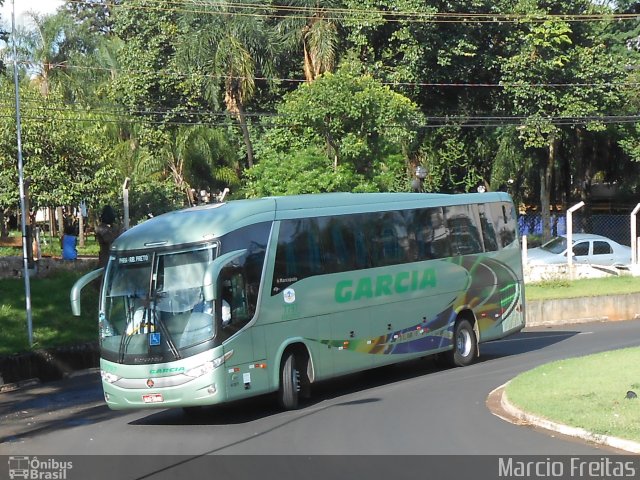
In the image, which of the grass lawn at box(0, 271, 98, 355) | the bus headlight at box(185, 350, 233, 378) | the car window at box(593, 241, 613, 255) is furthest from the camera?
the car window at box(593, 241, 613, 255)

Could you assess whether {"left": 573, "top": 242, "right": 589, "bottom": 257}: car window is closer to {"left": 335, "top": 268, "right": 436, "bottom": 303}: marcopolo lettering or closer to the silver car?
the silver car

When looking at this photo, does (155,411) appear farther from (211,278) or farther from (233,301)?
(211,278)

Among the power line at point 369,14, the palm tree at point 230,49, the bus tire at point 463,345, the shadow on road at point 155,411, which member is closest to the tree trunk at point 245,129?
the palm tree at point 230,49

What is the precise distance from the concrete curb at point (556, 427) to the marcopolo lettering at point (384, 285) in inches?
136

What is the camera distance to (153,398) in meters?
14.3

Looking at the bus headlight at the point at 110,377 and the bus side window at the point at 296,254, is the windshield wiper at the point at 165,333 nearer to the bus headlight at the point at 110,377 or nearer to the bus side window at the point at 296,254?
the bus headlight at the point at 110,377

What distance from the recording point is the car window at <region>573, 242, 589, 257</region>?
35.7 metres

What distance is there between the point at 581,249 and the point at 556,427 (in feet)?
81.9

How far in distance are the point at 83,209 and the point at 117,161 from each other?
285 cm

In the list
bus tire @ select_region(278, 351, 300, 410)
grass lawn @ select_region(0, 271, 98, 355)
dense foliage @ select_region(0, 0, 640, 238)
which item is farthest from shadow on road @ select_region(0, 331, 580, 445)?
dense foliage @ select_region(0, 0, 640, 238)

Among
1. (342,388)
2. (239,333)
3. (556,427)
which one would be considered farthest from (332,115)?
(556,427)

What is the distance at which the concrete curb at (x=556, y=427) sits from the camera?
10500 millimetres

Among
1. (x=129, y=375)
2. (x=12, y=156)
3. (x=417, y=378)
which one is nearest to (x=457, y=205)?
(x=417, y=378)

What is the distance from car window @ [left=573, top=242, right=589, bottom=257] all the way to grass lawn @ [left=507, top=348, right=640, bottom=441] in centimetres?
1841
